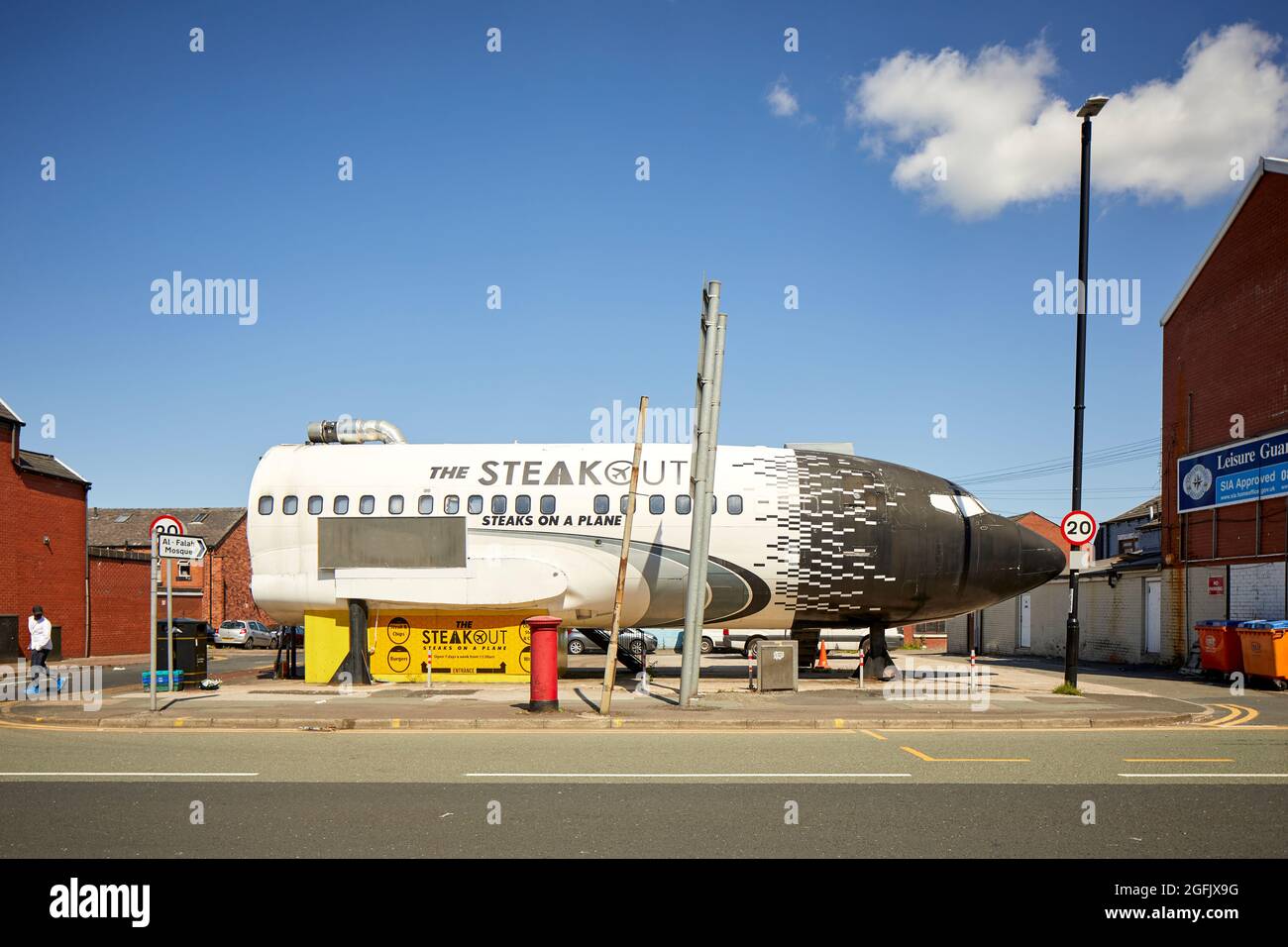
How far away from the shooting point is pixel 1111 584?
31594 mm

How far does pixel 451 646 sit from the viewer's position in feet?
68.6

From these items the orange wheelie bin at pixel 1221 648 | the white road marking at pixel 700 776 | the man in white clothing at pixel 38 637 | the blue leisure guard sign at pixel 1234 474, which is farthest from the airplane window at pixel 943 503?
the man in white clothing at pixel 38 637

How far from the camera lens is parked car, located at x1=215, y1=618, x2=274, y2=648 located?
4766 centimetres

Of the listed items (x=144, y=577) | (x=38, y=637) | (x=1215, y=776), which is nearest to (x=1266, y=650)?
(x=1215, y=776)

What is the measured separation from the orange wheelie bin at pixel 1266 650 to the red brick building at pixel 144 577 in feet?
112

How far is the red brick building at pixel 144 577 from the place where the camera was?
38.5 metres

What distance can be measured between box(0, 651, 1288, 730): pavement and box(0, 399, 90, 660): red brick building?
50.6ft

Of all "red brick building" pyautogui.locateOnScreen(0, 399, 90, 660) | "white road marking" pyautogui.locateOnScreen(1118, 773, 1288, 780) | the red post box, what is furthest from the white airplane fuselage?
"red brick building" pyautogui.locateOnScreen(0, 399, 90, 660)

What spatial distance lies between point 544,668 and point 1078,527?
10.0m

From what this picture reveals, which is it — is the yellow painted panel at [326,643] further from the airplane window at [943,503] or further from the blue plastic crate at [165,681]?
the airplane window at [943,503]

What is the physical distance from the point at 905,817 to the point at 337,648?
1512cm
